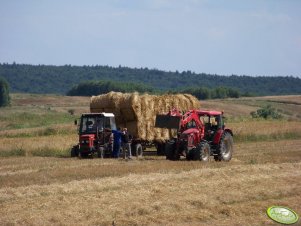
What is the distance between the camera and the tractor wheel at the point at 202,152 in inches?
A: 981

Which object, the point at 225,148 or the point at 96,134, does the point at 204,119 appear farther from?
the point at 96,134

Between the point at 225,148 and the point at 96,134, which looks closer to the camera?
the point at 225,148

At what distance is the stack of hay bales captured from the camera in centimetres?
2939

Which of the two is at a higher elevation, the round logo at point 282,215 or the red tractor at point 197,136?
the red tractor at point 197,136

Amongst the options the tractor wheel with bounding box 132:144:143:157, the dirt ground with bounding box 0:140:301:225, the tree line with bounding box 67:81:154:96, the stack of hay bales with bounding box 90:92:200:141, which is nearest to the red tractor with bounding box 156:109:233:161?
the dirt ground with bounding box 0:140:301:225

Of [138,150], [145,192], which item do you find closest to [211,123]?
[138,150]

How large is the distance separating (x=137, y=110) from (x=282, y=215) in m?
15.6

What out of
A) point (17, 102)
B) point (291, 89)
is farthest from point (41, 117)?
point (291, 89)

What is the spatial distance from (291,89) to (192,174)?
7213 inches

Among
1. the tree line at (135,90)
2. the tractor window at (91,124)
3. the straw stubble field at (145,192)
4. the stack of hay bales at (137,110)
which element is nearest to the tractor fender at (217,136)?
the straw stubble field at (145,192)

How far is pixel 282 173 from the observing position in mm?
20906

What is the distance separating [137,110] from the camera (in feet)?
96.3

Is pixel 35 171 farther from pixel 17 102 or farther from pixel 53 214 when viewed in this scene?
pixel 17 102

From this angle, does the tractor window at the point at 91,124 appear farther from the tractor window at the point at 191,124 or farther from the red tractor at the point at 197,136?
the tractor window at the point at 191,124
